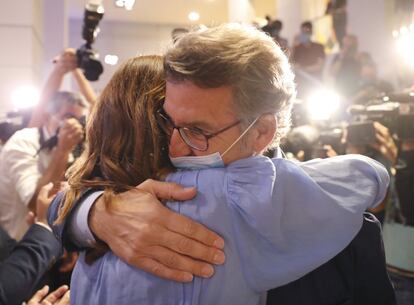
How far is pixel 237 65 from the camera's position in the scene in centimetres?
81

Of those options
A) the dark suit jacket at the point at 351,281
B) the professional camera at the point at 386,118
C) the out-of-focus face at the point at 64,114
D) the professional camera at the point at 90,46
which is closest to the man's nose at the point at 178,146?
the dark suit jacket at the point at 351,281

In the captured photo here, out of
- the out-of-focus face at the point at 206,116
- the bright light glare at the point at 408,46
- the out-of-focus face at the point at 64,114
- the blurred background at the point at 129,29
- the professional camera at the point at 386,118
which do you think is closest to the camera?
the out-of-focus face at the point at 206,116

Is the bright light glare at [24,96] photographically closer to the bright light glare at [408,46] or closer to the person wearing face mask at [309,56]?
the person wearing face mask at [309,56]

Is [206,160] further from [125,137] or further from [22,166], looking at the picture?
[22,166]

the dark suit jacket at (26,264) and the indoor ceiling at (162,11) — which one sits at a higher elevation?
the indoor ceiling at (162,11)

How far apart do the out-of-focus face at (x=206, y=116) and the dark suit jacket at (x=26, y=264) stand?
60 centimetres

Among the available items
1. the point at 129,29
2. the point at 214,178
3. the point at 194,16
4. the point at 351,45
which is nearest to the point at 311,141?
the point at 214,178

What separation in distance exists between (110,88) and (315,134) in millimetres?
1285

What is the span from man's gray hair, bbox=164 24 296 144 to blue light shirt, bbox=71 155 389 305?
13cm

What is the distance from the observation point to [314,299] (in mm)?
831

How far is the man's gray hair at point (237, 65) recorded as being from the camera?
0.81m

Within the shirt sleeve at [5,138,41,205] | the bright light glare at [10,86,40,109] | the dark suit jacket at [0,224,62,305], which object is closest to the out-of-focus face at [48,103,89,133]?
the shirt sleeve at [5,138,41,205]

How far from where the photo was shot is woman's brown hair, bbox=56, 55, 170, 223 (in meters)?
0.87

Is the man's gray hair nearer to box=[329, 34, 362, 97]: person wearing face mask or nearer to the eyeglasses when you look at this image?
the eyeglasses
